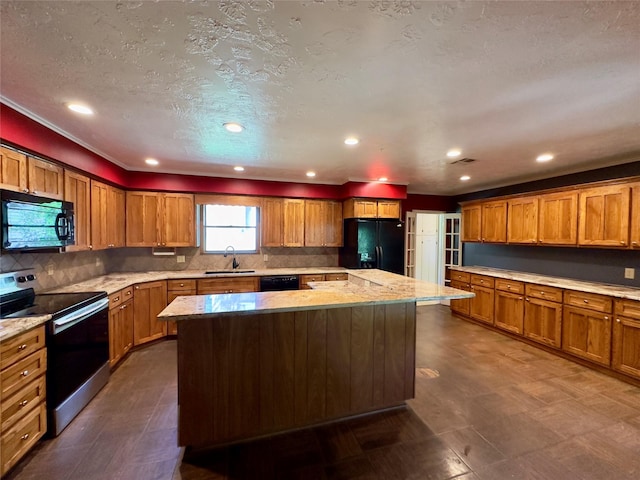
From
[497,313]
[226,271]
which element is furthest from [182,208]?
[497,313]

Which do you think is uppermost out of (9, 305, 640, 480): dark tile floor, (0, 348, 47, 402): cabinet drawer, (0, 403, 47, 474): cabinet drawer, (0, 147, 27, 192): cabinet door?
(0, 147, 27, 192): cabinet door

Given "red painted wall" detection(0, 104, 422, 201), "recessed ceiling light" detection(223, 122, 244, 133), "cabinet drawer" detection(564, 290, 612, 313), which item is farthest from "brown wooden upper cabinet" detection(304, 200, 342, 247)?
"cabinet drawer" detection(564, 290, 612, 313)

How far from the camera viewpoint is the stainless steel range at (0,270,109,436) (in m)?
2.06

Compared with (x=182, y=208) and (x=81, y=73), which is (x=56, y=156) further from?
(x=182, y=208)

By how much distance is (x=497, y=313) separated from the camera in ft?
14.5

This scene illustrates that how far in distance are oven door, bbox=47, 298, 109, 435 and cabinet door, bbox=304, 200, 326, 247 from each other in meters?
3.04

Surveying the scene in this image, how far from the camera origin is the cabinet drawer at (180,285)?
3928 millimetres

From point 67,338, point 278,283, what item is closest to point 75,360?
point 67,338

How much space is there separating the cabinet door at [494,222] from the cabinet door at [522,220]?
0.08 meters

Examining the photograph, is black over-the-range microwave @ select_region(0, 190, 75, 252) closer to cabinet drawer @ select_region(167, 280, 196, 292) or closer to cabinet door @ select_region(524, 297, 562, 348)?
cabinet drawer @ select_region(167, 280, 196, 292)

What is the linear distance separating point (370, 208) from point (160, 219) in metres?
3.45

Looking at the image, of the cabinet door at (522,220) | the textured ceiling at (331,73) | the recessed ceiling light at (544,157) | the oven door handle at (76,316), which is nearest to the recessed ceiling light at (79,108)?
the textured ceiling at (331,73)

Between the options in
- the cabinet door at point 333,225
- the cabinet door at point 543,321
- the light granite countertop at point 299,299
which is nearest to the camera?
the light granite countertop at point 299,299

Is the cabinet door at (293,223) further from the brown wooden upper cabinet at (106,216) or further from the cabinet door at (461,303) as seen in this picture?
the cabinet door at (461,303)
